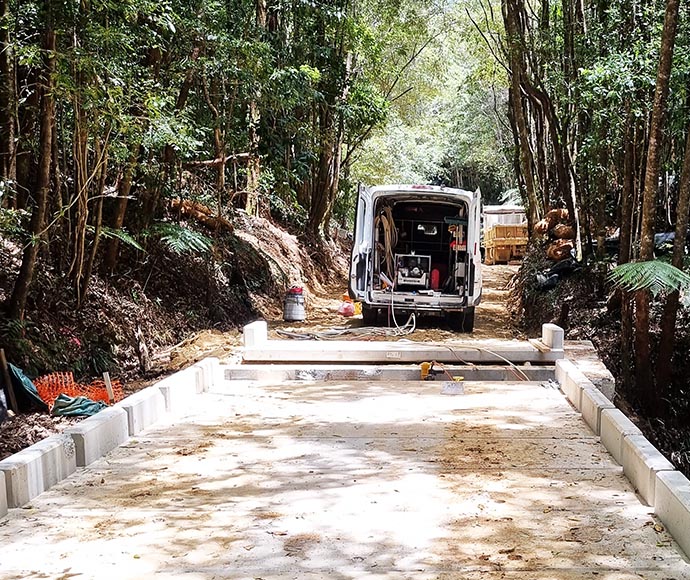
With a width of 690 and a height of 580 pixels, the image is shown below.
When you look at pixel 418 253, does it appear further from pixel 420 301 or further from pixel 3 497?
pixel 3 497

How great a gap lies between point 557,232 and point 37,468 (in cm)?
1213

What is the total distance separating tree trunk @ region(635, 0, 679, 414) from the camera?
23.7 feet

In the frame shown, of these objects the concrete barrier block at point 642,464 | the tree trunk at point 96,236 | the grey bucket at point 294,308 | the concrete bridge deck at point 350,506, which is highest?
the tree trunk at point 96,236

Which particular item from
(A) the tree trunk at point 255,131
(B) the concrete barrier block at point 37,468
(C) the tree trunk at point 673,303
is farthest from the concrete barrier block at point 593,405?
(A) the tree trunk at point 255,131

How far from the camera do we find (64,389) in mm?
7301

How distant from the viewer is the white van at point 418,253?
11148mm

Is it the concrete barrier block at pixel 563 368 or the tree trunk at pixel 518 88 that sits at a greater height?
the tree trunk at pixel 518 88

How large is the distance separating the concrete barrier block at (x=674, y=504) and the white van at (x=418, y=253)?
706 cm

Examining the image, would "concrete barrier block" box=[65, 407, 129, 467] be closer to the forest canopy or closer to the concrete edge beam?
the forest canopy

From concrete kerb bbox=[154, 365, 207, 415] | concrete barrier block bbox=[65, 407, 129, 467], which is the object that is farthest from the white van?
concrete barrier block bbox=[65, 407, 129, 467]

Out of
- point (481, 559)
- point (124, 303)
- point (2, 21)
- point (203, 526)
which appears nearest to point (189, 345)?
point (124, 303)

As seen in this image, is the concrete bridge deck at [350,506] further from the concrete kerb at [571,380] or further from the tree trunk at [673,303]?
the tree trunk at [673,303]

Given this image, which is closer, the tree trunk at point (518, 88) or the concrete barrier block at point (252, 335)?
the concrete barrier block at point (252, 335)

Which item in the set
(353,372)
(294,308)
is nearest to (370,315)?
(294,308)
